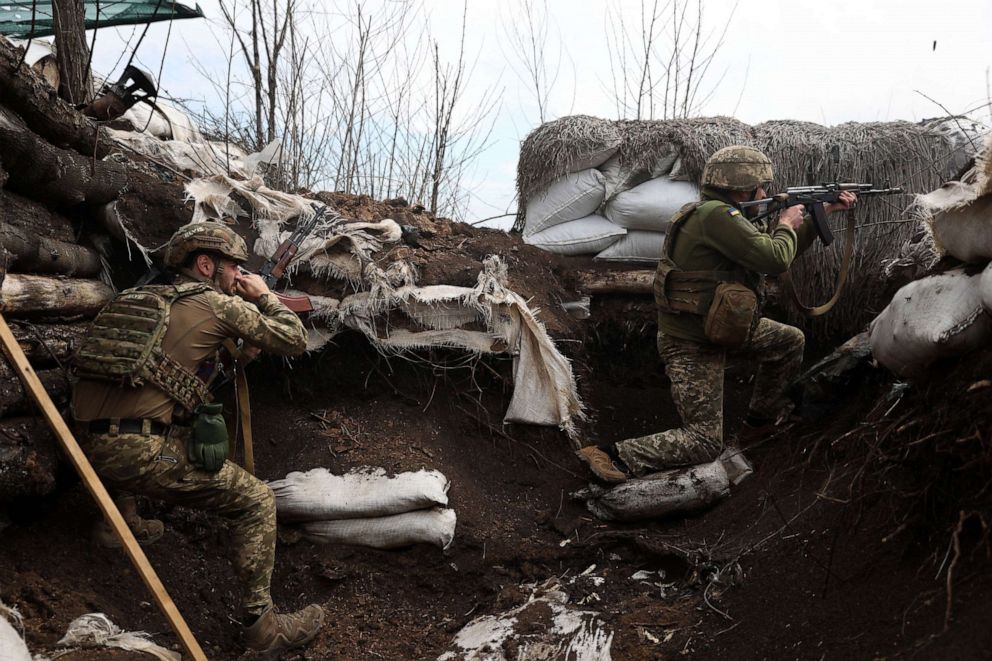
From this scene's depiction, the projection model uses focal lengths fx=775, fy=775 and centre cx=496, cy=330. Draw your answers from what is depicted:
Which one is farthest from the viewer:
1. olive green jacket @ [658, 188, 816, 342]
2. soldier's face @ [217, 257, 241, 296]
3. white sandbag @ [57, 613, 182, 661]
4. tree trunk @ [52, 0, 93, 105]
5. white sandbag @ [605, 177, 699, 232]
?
white sandbag @ [605, 177, 699, 232]

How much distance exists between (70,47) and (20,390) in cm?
247

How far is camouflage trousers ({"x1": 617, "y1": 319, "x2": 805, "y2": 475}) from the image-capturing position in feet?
12.2

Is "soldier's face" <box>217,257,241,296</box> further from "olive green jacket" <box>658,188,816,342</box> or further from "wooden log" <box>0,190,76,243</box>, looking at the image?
"olive green jacket" <box>658,188,816,342</box>

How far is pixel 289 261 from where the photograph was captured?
4074mm

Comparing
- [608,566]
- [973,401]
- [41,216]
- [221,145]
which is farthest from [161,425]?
[221,145]

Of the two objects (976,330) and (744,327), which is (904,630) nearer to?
(976,330)

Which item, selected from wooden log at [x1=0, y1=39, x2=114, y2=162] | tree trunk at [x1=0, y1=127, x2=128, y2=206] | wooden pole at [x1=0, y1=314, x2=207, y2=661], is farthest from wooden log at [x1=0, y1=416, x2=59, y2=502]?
wooden log at [x1=0, y1=39, x2=114, y2=162]

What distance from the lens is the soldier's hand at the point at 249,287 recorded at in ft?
10.6

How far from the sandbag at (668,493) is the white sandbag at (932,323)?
3.32 ft

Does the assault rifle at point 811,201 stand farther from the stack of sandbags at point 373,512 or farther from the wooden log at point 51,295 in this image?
the wooden log at point 51,295

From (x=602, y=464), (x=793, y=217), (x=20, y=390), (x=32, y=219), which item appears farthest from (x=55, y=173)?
(x=793, y=217)

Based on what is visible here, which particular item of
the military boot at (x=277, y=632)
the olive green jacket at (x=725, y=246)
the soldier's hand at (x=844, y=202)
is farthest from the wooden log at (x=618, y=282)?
the military boot at (x=277, y=632)

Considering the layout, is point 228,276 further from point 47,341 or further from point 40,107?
point 40,107

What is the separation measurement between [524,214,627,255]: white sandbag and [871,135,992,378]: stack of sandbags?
2.25 metres
